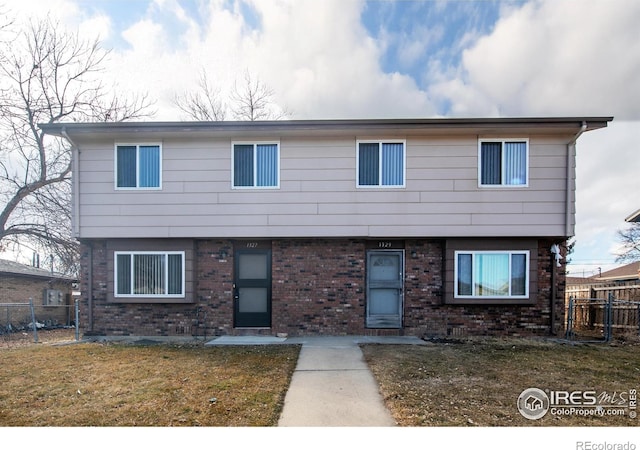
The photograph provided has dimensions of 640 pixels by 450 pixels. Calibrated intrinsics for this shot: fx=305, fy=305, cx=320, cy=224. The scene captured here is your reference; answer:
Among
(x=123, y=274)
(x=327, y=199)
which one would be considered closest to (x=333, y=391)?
(x=327, y=199)

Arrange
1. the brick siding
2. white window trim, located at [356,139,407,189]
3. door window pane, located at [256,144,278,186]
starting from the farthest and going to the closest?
1. the brick siding
2. door window pane, located at [256,144,278,186]
3. white window trim, located at [356,139,407,189]

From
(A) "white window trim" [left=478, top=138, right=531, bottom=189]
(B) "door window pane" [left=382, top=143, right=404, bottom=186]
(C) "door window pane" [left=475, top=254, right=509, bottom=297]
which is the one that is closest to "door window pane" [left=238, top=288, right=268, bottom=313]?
(B) "door window pane" [left=382, top=143, right=404, bottom=186]

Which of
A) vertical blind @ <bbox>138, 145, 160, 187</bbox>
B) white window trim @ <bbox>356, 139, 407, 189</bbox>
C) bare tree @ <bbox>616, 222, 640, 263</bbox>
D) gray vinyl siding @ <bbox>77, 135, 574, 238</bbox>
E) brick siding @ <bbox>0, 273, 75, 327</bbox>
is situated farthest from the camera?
bare tree @ <bbox>616, 222, 640, 263</bbox>

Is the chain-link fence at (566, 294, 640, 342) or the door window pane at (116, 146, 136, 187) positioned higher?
the door window pane at (116, 146, 136, 187)

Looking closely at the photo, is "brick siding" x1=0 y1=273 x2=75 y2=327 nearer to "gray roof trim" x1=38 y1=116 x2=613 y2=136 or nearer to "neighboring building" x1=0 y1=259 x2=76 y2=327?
"neighboring building" x1=0 y1=259 x2=76 y2=327

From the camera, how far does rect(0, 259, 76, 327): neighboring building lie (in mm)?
12969

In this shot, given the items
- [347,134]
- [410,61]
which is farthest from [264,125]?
[410,61]

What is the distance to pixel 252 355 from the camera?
19.6 feet

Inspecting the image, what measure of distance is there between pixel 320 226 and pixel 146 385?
4587mm

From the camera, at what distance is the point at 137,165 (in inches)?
305

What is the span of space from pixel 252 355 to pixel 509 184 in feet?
23.4

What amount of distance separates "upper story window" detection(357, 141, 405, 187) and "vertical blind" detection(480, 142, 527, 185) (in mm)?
2041

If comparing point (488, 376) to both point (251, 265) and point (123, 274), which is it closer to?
point (251, 265)
